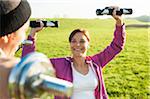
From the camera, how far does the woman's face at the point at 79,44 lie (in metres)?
4.65

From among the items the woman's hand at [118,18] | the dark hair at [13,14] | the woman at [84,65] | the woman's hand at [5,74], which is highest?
the dark hair at [13,14]

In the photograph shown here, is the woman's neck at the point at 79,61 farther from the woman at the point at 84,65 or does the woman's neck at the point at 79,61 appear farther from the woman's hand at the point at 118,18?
the woman's hand at the point at 118,18

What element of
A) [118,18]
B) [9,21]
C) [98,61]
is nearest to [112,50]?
[98,61]

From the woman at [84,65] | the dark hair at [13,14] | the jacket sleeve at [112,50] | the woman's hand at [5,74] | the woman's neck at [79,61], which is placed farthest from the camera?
the jacket sleeve at [112,50]

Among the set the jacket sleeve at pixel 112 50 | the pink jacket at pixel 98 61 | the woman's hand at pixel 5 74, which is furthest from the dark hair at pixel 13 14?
the jacket sleeve at pixel 112 50

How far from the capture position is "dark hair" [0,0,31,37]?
1.34 metres

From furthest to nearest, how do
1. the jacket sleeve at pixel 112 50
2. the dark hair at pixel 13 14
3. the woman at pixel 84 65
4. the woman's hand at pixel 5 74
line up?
the jacket sleeve at pixel 112 50 < the woman at pixel 84 65 < the dark hair at pixel 13 14 < the woman's hand at pixel 5 74

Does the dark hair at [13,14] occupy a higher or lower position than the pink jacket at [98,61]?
higher

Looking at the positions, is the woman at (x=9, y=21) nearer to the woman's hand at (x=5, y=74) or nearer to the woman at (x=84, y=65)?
the woman's hand at (x=5, y=74)

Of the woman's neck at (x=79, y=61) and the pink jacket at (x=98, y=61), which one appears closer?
the pink jacket at (x=98, y=61)

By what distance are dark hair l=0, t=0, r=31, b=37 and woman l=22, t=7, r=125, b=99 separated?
2.83m

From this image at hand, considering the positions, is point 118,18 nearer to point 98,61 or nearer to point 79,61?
point 98,61

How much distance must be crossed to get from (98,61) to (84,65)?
0.22 metres

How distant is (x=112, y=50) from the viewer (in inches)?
192
